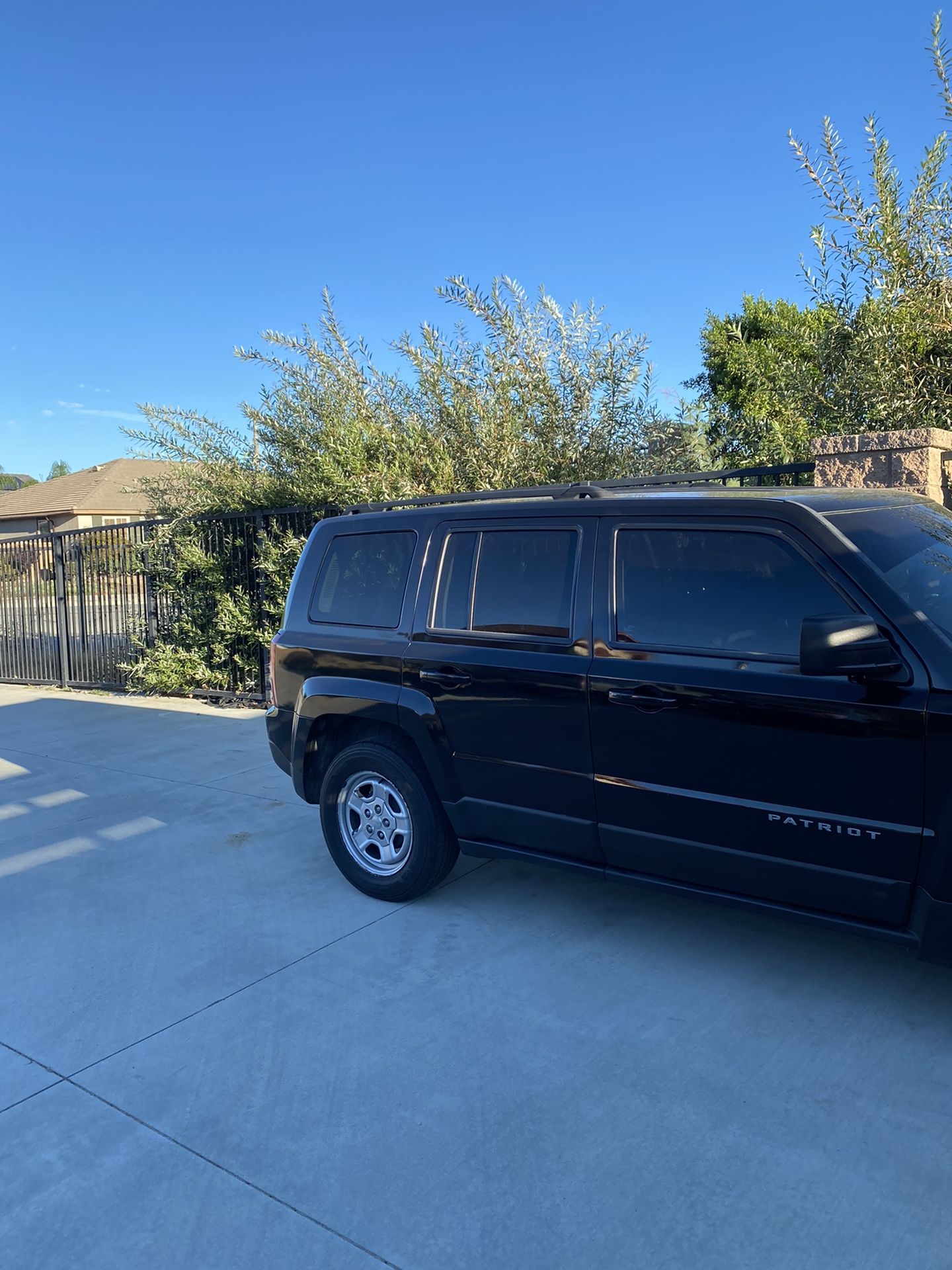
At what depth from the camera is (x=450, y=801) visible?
175 inches

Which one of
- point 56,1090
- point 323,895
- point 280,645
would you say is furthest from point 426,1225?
point 280,645

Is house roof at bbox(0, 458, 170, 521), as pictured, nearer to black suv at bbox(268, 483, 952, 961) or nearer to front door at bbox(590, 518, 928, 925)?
black suv at bbox(268, 483, 952, 961)

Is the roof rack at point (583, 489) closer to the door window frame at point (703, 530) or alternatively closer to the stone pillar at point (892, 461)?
the stone pillar at point (892, 461)

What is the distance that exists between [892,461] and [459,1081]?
13.9 ft

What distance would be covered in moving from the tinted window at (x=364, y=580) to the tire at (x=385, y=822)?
0.67 metres

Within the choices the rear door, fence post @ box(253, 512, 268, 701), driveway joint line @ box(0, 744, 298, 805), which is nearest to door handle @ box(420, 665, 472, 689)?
the rear door

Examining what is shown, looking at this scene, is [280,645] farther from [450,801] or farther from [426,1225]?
[426,1225]

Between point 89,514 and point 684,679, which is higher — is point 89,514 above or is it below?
above

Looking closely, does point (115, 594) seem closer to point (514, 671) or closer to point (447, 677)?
point (447, 677)

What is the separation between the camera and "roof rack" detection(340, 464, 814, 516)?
443cm

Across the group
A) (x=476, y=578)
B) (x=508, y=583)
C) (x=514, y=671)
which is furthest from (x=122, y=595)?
(x=514, y=671)

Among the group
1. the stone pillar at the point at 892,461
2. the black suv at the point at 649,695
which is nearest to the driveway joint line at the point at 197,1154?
the black suv at the point at 649,695

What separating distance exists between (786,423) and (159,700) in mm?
8009

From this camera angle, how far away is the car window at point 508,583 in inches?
162
